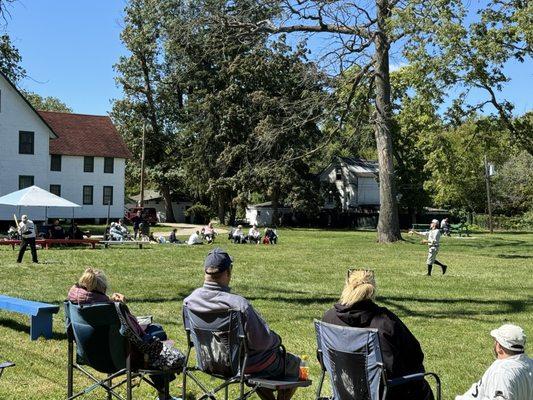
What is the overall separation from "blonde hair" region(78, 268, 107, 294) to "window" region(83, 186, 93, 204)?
162 feet

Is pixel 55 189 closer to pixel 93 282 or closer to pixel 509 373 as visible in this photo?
pixel 93 282

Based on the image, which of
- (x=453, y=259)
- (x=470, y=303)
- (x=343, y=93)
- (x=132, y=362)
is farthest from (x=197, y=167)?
(x=132, y=362)

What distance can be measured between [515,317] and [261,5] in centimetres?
2153

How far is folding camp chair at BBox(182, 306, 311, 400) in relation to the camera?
5.23m

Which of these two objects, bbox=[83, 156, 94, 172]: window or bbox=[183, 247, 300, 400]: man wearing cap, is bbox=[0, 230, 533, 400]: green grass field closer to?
bbox=[183, 247, 300, 400]: man wearing cap

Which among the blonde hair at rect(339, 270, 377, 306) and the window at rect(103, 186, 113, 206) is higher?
the window at rect(103, 186, 113, 206)

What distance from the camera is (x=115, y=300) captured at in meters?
5.75

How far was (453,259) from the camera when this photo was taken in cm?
2464

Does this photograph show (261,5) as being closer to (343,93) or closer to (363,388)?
(343,93)

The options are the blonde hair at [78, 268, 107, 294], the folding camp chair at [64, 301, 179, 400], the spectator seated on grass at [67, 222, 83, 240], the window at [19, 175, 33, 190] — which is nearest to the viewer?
the folding camp chair at [64, 301, 179, 400]

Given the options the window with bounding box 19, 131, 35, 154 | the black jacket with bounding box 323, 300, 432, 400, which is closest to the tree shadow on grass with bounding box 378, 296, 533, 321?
the black jacket with bounding box 323, 300, 432, 400

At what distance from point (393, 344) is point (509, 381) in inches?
36.5

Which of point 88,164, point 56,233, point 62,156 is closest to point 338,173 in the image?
point 88,164

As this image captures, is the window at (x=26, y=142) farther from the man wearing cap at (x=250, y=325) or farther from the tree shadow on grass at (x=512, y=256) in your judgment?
the man wearing cap at (x=250, y=325)
